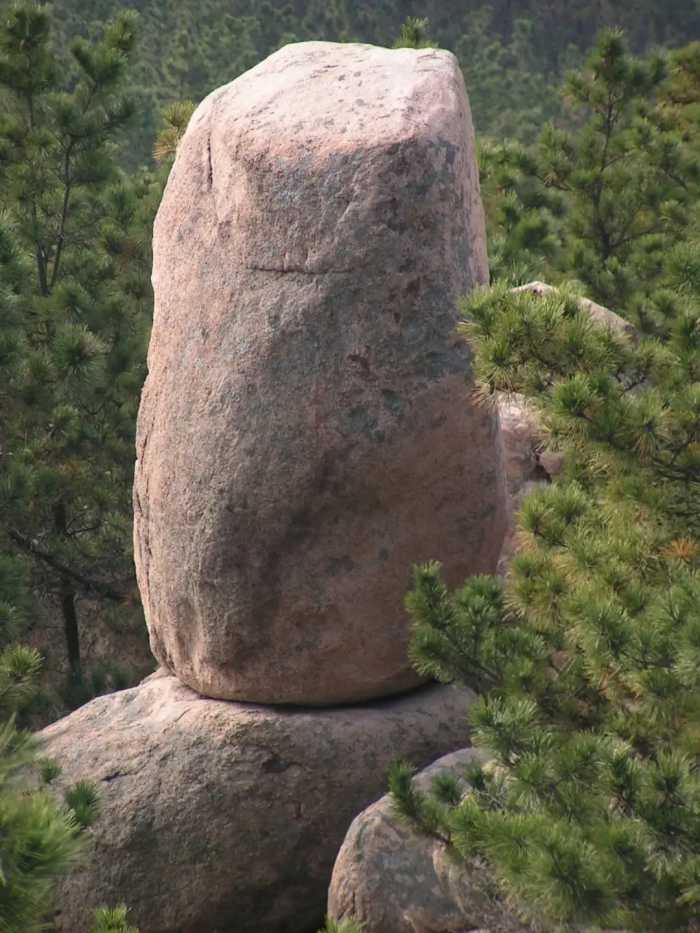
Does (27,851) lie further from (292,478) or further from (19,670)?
(19,670)

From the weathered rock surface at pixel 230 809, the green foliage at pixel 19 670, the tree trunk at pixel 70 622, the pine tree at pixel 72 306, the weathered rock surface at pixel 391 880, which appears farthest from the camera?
the tree trunk at pixel 70 622

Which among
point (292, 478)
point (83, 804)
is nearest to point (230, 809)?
point (292, 478)

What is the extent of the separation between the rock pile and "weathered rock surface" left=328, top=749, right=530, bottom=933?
0.49 m

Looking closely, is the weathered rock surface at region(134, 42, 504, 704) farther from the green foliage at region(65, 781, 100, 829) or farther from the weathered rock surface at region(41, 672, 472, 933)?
the green foliage at region(65, 781, 100, 829)

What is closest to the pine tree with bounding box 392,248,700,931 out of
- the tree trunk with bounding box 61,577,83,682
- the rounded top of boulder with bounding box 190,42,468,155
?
the rounded top of boulder with bounding box 190,42,468,155

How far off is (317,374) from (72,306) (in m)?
3.66

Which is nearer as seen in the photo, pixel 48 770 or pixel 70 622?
pixel 48 770

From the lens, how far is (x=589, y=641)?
4391 mm

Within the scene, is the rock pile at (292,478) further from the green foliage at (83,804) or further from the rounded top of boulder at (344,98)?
the green foliage at (83,804)

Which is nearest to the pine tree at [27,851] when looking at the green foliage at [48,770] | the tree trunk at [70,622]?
the green foliage at [48,770]

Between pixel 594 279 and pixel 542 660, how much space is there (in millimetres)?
6321

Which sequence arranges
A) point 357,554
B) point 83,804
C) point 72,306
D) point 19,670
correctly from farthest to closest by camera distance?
point 72,306 → point 19,670 → point 357,554 → point 83,804

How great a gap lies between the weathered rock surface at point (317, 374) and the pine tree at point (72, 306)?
2913mm

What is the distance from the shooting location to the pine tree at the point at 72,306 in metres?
8.97
